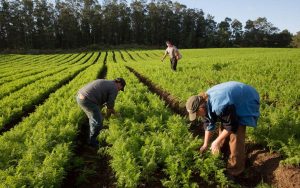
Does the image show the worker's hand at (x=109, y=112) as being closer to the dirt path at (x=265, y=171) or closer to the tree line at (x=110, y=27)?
the dirt path at (x=265, y=171)

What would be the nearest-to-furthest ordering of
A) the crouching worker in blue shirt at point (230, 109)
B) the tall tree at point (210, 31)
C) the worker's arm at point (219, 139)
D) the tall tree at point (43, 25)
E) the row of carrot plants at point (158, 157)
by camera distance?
the crouching worker in blue shirt at point (230, 109), the worker's arm at point (219, 139), the row of carrot plants at point (158, 157), the tall tree at point (43, 25), the tall tree at point (210, 31)

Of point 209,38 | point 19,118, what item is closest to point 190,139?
point 19,118

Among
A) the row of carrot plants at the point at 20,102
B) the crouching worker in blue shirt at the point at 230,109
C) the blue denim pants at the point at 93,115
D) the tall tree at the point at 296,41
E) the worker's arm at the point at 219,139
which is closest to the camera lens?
the crouching worker in blue shirt at the point at 230,109

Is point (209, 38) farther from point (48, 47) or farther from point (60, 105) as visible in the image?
point (60, 105)

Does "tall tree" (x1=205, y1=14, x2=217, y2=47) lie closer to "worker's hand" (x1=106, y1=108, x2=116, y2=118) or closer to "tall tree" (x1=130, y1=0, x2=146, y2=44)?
"tall tree" (x1=130, y1=0, x2=146, y2=44)

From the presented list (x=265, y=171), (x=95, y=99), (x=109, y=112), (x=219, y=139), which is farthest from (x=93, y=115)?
(x=265, y=171)

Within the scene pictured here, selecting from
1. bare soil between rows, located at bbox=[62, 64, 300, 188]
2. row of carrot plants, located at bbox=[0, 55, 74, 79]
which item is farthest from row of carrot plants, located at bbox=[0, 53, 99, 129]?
row of carrot plants, located at bbox=[0, 55, 74, 79]

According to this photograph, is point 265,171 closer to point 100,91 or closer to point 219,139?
point 219,139

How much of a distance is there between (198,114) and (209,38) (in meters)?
101

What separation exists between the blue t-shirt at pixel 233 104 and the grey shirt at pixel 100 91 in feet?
10.8

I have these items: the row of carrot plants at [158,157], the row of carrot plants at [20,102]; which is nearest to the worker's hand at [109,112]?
the row of carrot plants at [158,157]

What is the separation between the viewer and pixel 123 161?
6.21 metres

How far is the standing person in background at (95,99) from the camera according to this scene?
809 centimetres

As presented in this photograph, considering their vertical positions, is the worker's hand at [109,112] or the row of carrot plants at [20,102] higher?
the worker's hand at [109,112]
